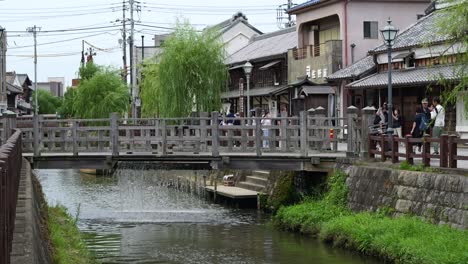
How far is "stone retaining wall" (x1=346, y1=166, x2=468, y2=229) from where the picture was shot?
53.4ft

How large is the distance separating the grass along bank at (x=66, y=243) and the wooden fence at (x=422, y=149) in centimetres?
792

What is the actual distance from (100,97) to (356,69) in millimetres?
26058

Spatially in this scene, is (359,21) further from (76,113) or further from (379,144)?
(76,113)

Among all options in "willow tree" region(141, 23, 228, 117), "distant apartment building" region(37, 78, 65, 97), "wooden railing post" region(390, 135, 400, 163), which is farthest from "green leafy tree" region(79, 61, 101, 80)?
"distant apartment building" region(37, 78, 65, 97)

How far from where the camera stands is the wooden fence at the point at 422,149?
1709 cm

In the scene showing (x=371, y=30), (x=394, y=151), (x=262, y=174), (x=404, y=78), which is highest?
(x=371, y=30)

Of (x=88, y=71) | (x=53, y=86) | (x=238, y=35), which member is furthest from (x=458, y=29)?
(x=53, y=86)

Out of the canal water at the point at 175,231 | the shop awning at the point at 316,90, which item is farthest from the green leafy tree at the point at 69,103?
the canal water at the point at 175,231

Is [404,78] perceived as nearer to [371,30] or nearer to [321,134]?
[321,134]

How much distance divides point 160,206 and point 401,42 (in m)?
12.0

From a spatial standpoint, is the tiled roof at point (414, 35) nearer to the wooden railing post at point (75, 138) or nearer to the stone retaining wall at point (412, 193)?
the stone retaining wall at point (412, 193)

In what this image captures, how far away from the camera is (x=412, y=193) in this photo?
18188 mm

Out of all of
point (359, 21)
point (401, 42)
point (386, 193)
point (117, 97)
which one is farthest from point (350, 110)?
point (117, 97)

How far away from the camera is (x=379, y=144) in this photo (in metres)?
22.1
